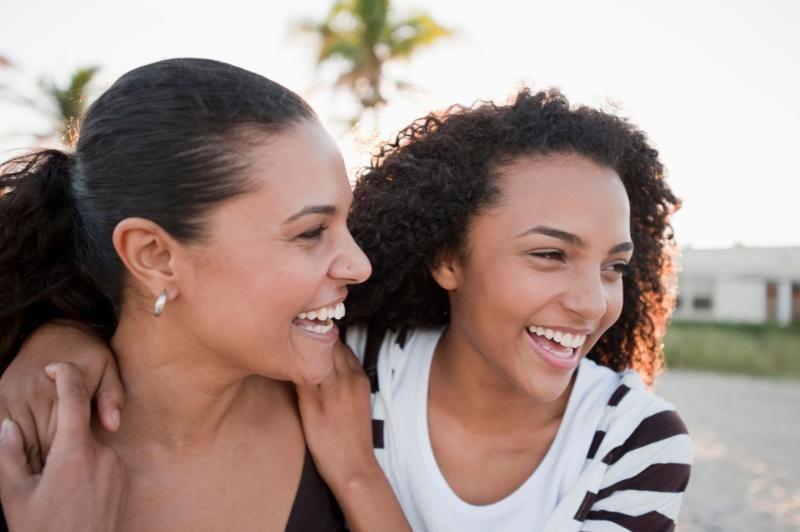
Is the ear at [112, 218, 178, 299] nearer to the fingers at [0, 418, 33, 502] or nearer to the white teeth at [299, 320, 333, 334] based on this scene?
the white teeth at [299, 320, 333, 334]

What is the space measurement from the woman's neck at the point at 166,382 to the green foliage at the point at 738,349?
18.6 meters

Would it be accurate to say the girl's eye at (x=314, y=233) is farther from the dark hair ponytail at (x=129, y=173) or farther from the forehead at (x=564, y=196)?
the forehead at (x=564, y=196)

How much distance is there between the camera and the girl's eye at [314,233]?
205cm

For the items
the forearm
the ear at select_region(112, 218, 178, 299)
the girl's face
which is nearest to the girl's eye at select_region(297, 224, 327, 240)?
the ear at select_region(112, 218, 178, 299)

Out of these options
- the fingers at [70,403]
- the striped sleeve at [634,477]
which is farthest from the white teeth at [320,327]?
the striped sleeve at [634,477]

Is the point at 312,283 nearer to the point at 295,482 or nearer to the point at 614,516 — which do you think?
the point at 295,482

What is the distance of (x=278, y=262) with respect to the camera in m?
1.98

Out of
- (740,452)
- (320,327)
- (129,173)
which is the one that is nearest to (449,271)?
(320,327)

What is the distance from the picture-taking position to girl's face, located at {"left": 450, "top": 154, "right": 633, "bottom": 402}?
2.39 meters

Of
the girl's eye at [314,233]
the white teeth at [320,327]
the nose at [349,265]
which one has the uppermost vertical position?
the girl's eye at [314,233]

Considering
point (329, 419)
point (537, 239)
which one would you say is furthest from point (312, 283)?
point (537, 239)

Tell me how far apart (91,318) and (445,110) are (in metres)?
1.53

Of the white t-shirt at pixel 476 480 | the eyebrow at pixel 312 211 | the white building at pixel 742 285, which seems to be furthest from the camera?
the white building at pixel 742 285

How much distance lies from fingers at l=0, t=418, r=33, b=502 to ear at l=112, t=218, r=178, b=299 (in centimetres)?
50
